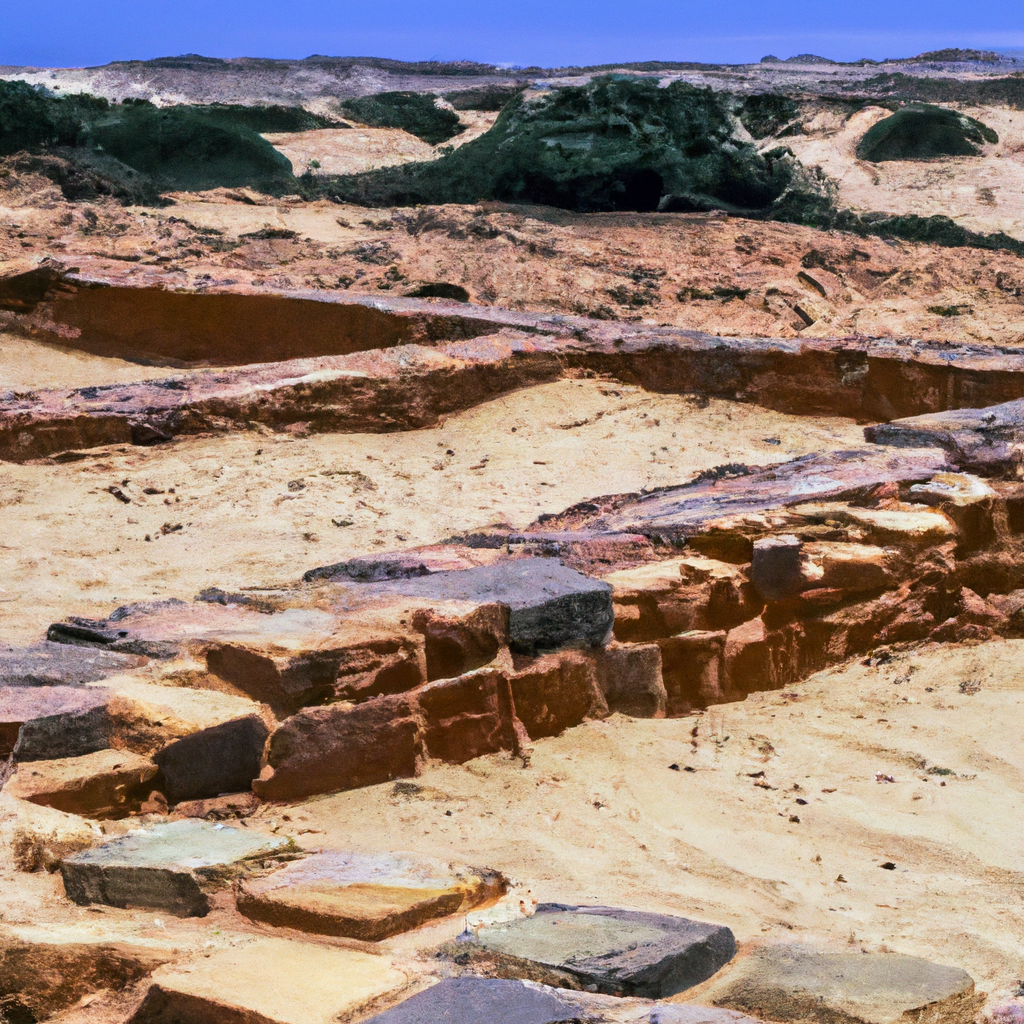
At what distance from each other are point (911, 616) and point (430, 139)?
1773cm

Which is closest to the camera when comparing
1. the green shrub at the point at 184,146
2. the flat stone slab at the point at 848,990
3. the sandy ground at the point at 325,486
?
the flat stone slab at the point at 848,990

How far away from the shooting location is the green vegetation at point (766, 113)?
59.4 ft

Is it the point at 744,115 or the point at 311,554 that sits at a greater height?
the point at 744,115

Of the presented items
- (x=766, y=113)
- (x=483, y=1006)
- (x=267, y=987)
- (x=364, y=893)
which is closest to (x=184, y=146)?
(x=766, y=113)

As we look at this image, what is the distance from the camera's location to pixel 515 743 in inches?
→ 129

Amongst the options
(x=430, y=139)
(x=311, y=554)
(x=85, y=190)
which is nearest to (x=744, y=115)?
(x=430, y=139)

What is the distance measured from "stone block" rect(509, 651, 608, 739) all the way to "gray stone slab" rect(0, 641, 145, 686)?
108cm

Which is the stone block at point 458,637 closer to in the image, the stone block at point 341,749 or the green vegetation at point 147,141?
the stone block at point 341,749

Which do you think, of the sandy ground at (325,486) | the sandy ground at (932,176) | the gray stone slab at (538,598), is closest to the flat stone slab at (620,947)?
the gray stone slab at (538,598)

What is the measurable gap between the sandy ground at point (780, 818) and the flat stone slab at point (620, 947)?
0.27 m

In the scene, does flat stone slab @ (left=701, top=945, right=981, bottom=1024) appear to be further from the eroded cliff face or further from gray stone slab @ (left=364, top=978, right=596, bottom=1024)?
gray stone slab @ (left=364, top=978, right=596, bottom=1024)

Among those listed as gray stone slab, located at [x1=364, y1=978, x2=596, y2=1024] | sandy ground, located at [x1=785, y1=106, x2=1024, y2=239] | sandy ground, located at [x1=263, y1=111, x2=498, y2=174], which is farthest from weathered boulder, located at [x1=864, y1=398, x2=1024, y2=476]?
sandy ground, located at [x1=263, y1=111, x2=498, y2=174]

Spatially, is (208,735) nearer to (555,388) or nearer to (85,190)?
A: (555,388)

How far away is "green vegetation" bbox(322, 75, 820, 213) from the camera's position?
45.2ft
